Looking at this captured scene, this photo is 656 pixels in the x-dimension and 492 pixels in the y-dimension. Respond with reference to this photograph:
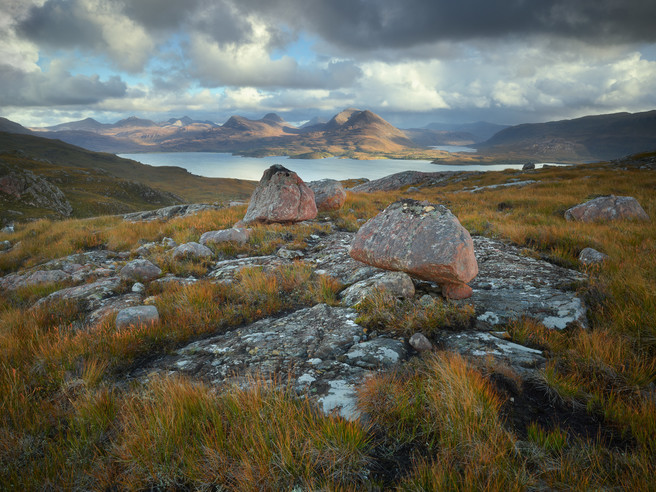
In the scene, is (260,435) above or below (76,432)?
above

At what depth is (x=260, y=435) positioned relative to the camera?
209cm

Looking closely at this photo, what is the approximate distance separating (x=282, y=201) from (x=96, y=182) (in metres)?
71.6

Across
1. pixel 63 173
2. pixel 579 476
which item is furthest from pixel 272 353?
pixel 63 173

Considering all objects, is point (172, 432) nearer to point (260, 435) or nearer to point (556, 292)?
point (260, 435)

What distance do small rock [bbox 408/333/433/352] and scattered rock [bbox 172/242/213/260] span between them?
6.68 meters

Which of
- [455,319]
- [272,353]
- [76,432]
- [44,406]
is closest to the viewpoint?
[76,432]

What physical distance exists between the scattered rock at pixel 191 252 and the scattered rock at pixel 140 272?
99cm

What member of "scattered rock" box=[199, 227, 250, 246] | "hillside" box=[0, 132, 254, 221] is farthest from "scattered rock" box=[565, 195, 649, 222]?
"hillside" box=[0, 132, 254, 221]

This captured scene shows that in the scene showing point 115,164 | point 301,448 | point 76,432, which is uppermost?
point 115,164

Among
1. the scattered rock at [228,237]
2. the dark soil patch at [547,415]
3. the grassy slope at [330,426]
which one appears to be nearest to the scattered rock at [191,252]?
the scattered rock at [228,237]

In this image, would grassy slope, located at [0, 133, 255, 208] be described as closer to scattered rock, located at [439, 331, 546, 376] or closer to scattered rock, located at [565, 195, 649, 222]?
scattered rock, located at [565, 195, 649, 222]

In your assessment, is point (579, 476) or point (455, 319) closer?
point (579, 476)

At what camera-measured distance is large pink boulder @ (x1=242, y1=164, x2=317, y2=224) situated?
40.5 feet

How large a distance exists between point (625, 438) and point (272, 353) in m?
3.36
